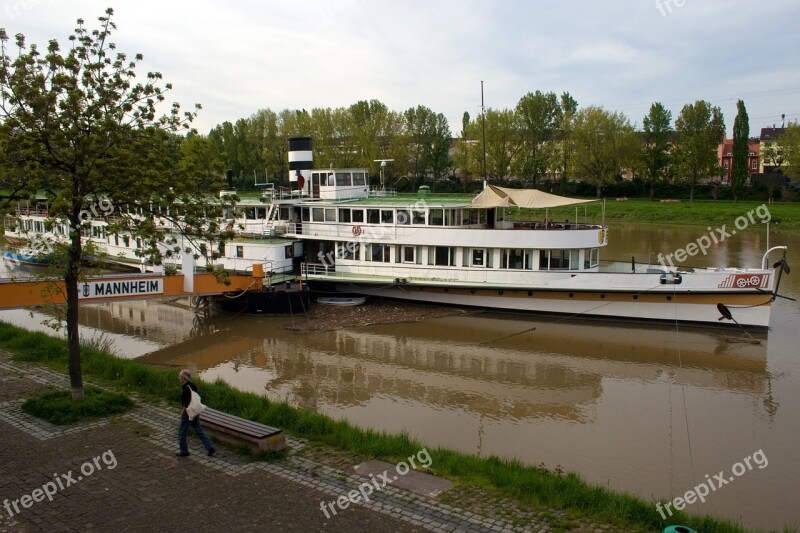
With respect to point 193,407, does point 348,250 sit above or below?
above

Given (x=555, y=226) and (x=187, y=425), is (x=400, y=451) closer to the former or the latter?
(x=187, y=425)

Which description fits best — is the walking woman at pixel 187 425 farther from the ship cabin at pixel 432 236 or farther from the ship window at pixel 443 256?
the ship window at pixel 443 256

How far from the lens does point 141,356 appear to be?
20.0 metres

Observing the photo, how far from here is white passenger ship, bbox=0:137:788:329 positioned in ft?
72.9

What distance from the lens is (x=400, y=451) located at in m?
10.4

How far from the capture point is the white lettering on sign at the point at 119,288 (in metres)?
17.0

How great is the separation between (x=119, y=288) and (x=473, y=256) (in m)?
13.5

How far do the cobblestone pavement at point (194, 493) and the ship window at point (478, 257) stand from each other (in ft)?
51.2

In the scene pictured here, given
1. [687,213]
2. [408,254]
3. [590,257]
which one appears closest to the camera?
[590,257]

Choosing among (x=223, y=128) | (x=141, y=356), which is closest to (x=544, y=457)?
(x=141, y=356)
